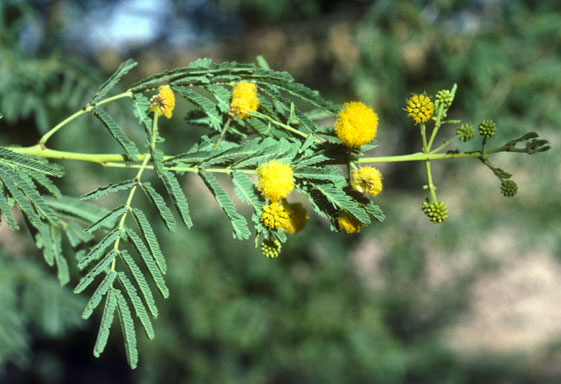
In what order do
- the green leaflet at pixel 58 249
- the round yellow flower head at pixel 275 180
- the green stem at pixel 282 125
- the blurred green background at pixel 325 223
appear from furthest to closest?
the blurred green background at pixel 325 223 → the green leaflet at pixel 58 249 → the green stem at pixel 282 125 → the round yellow flower head at pixel 275 180

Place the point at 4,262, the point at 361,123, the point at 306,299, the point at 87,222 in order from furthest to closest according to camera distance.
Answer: the point at 306,299 < the point at 4,262 < the point at 87,222 < the point at 361,123

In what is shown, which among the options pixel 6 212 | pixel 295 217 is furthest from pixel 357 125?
pixel 6 212

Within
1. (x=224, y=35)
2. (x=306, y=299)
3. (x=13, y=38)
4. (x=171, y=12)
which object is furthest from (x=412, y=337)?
(x=13, y=38)

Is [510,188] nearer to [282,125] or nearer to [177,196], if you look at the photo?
[282,125]

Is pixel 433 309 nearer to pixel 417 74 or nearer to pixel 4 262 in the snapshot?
pixel 417 74

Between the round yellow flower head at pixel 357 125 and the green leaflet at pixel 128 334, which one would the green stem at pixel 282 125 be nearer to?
the round yellow flower head at pixel 357 125

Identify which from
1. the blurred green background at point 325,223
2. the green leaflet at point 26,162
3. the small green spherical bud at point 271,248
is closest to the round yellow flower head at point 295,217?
the small green spherical bud at point 271,248
